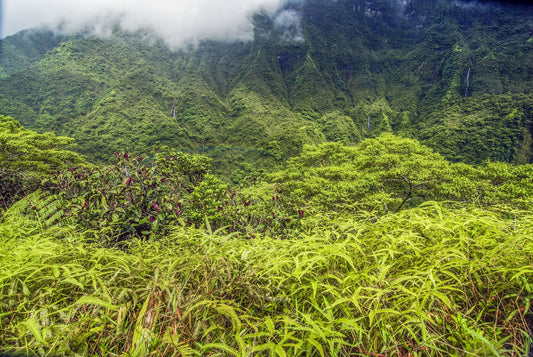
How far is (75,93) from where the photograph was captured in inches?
2603

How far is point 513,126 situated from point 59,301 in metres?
60.1

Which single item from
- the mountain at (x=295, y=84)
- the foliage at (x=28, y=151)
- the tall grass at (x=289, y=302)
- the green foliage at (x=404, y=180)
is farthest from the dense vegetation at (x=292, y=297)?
the mountain at (x=295, y=84)

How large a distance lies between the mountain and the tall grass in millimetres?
31896

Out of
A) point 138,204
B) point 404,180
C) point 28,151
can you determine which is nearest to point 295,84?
point 404,180

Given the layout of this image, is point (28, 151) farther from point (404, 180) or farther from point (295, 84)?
point (295, 84)

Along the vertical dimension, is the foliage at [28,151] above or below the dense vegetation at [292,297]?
below

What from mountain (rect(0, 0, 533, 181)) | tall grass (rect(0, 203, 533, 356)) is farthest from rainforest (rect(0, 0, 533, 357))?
mountain (rect(0, 0, 533, 181))

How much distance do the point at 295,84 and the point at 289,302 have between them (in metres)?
95.9

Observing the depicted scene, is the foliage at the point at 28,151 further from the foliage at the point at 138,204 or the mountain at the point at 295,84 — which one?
the mountain at the point at 295,84

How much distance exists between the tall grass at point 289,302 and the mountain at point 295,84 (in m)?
31.9

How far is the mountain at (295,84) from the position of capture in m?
47.1

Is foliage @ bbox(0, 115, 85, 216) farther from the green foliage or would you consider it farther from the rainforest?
the green foliage

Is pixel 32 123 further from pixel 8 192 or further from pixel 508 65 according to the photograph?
pixel 508 65

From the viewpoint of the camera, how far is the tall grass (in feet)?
1.99
